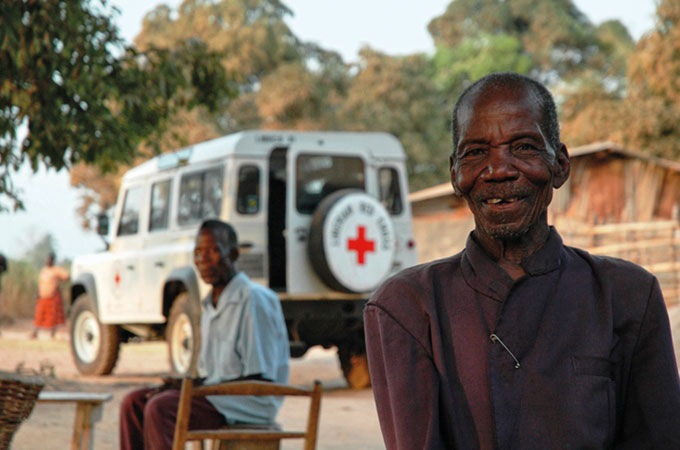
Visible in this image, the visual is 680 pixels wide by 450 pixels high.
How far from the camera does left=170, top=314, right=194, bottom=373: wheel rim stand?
32.4 ft

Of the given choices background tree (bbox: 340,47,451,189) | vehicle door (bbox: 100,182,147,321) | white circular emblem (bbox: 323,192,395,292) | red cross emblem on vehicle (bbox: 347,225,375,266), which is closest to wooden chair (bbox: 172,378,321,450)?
white circular emblem (bbox: 323,192,395,292)

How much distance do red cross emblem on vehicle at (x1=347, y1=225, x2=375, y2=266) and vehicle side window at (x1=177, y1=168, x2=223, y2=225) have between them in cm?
139

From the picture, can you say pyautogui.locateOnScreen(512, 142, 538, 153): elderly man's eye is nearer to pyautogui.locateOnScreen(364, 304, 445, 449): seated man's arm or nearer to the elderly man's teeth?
the elderly man's teeth

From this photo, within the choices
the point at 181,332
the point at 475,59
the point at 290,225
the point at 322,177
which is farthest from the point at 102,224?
the point at 475,59

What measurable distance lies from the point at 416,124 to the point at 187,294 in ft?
59.4

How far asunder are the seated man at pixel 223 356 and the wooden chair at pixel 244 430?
33 cm

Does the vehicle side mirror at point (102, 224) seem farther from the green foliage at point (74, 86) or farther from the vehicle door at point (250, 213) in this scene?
the green foliage at point (74, 86)

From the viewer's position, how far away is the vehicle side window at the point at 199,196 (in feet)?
32.4

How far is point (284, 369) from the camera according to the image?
200 inches

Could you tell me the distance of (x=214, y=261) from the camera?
17.2 feet

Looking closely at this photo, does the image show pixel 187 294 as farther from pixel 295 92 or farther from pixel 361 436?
pixel 295 92

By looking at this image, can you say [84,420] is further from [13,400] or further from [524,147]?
[524,147]

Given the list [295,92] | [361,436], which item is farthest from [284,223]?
[295,92]

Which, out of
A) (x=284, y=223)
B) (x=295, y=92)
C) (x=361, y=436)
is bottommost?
(x=361, y=436)
